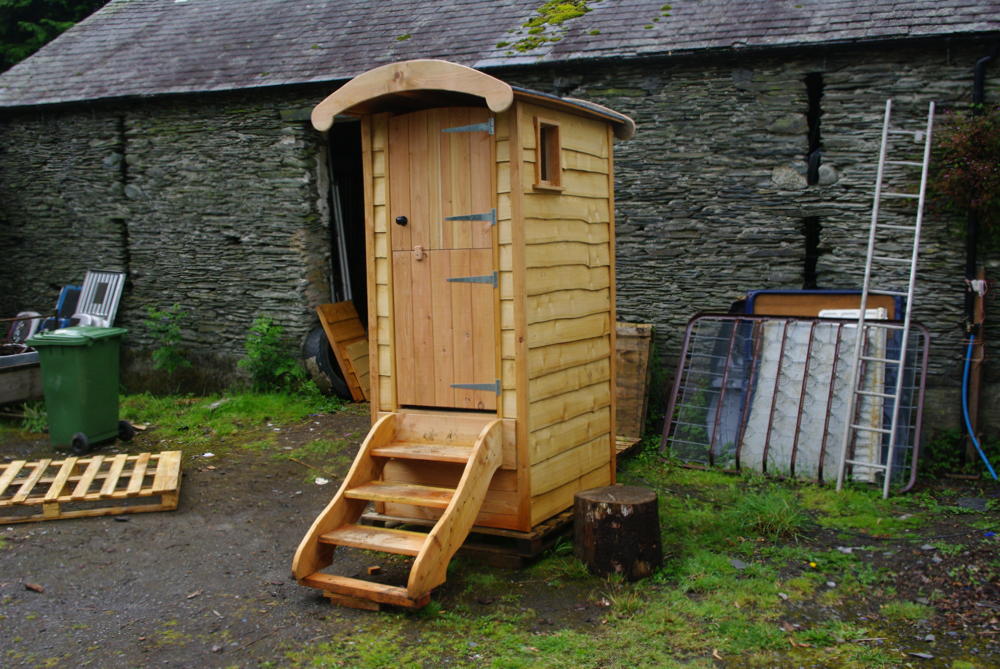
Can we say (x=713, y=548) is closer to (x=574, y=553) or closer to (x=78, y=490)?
(x=574, y=553)

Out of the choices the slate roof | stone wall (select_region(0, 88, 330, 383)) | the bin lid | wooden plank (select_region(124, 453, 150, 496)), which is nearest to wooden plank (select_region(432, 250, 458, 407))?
wooden plank (select_region(124, 453, 150, 496))

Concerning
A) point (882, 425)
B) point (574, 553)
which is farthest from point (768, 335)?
point (574, 553)

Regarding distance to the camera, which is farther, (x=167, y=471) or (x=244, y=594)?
(x=167, y=471)

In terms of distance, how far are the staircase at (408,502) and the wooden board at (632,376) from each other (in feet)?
9.05

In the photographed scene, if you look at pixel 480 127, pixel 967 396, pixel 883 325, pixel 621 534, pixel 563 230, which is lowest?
pixel 621 534

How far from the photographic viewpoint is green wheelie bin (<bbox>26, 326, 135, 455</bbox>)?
24.8 ft

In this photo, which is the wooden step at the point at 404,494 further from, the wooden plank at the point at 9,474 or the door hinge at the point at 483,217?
the wooden plank at the point at 9,474

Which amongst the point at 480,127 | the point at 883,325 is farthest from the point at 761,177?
the point at 480,127

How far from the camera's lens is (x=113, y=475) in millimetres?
6574

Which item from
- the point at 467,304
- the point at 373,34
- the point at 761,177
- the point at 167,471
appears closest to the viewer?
the point at 467,304

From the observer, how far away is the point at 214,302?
10422mm

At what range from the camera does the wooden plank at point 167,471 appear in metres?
6.38

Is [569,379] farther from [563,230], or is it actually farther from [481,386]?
[563,230]

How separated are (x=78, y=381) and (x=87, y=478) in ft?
4.47
